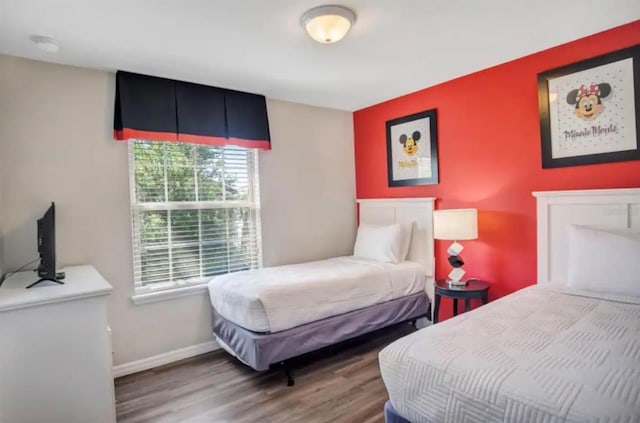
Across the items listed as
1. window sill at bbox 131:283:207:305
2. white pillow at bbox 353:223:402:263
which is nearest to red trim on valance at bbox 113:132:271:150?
window sill at bbox 131:283:207:305

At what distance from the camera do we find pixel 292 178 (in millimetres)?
3793

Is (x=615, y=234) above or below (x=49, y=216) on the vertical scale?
below

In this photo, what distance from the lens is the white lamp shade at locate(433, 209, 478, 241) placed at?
289 centimetres

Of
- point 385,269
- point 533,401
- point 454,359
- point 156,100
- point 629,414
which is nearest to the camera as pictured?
point 629,414

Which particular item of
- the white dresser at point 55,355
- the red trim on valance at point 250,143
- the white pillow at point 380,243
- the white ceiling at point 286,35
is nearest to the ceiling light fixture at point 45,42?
the white ceiling at point 286,35

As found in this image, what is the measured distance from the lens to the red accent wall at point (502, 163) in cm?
249

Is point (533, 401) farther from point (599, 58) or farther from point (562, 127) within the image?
point (599, 58)

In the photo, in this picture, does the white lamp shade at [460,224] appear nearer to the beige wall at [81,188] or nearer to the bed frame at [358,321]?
the bed frame at [358,321]

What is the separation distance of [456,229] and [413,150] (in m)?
1.07

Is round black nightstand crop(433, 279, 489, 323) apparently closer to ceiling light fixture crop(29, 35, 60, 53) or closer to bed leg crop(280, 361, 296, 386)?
bed leg crop(280, 361, 296, 386)

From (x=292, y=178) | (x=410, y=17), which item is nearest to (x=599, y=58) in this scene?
(x=410, y=17)

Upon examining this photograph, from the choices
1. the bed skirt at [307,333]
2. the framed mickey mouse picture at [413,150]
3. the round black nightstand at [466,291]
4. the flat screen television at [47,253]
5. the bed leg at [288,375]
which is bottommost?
the bed leg at [288,375]

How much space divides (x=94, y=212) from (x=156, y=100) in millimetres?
999

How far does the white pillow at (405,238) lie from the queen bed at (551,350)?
52.5 inches
